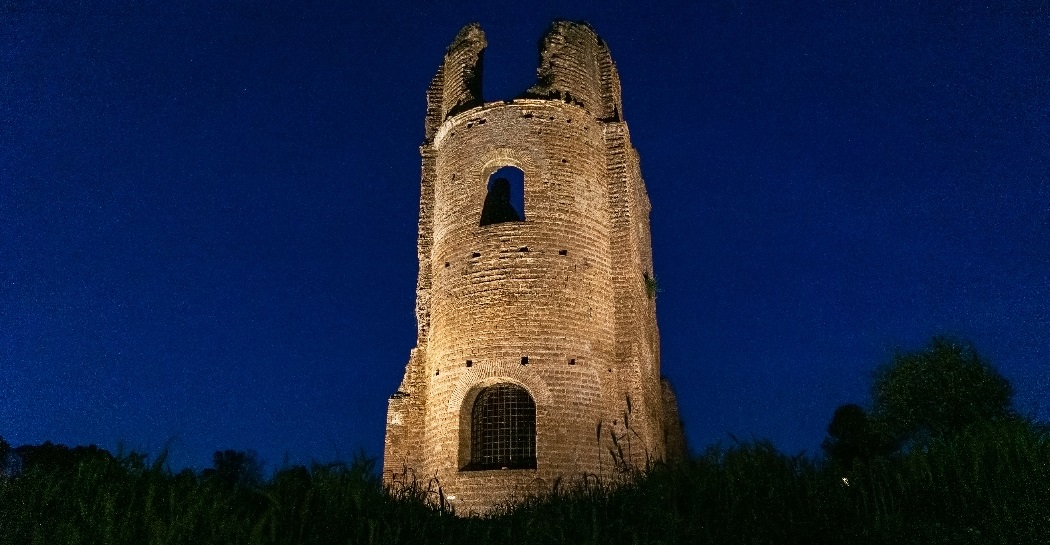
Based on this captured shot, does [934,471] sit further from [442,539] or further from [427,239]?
[427,239]

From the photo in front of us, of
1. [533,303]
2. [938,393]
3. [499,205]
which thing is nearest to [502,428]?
[533,303]

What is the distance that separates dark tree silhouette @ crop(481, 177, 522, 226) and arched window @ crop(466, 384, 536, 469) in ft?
13.1

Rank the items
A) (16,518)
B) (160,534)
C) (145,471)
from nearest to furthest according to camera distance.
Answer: (160,534) < (16,518) < (145,471)

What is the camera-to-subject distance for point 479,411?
13469mm

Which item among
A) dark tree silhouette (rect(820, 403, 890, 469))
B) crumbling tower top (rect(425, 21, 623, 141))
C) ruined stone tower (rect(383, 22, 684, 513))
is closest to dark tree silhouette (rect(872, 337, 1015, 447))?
dark tree silhouette (rect(820, 403, 890, 469))

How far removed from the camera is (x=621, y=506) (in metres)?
8.30

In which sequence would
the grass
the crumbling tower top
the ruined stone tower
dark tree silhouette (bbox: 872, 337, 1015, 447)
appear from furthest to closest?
1. dark tree silhouette (bbox: 872, 337, 1015, 447)
2. the crumbling tower top
3. the ruined stone tower
4. the grass

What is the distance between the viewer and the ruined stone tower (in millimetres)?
13094

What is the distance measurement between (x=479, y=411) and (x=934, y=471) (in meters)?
7.31

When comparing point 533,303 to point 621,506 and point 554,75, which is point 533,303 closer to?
point 554,75

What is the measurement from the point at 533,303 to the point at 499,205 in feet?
11.8

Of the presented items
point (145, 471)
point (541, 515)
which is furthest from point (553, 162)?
point (145, 471)

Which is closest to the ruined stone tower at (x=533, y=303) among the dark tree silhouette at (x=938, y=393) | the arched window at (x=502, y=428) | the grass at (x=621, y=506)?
the arched window at (x=502, y=428)

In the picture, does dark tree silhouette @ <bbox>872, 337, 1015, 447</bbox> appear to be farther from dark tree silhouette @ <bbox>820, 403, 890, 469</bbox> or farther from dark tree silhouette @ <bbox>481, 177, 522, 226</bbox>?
dark tree silhouette @ <bbox>481, 177, 522, 226</bbox>
